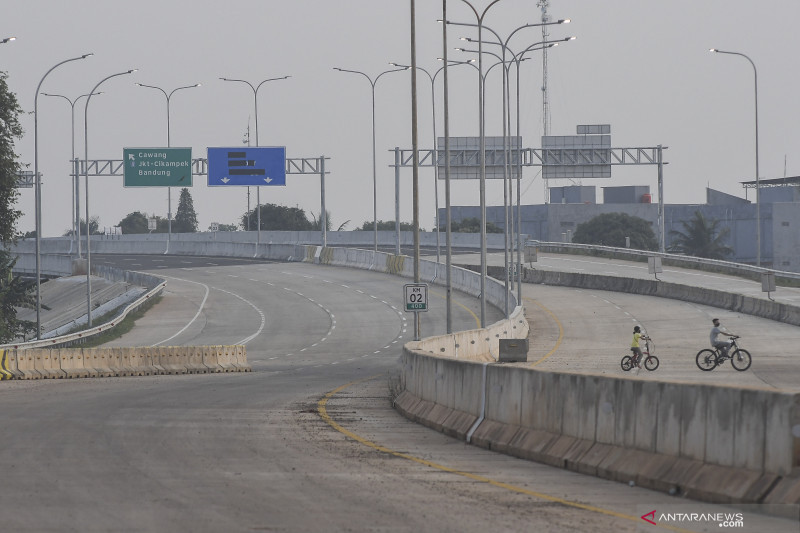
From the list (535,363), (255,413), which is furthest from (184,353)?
(255,413)

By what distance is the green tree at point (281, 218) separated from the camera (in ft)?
587

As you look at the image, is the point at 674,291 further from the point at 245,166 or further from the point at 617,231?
the point at 617,231

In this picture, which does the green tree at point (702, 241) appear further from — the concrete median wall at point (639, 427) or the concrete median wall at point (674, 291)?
the concrete median wall at point (639, 427)

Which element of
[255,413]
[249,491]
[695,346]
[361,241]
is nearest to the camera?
[249,491]

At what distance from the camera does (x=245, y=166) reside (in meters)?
80.8

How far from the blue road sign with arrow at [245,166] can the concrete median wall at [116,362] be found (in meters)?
39.6

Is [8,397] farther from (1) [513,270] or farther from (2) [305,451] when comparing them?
(1) [513,270]

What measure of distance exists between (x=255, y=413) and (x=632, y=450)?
10.5 m

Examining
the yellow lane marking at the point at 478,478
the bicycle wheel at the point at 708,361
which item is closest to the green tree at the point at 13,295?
the bicycle wheel at the point at 708,361

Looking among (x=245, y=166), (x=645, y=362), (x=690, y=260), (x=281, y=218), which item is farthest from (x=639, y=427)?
(x=281, y=218)

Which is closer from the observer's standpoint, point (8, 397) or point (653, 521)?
point (653, 521)

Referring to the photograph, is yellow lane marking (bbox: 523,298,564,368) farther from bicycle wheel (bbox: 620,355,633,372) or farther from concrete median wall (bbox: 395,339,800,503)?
concrete median wall (bbox: 395,339,800,503)

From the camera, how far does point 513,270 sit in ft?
229

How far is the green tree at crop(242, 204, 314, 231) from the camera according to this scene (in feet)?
587
